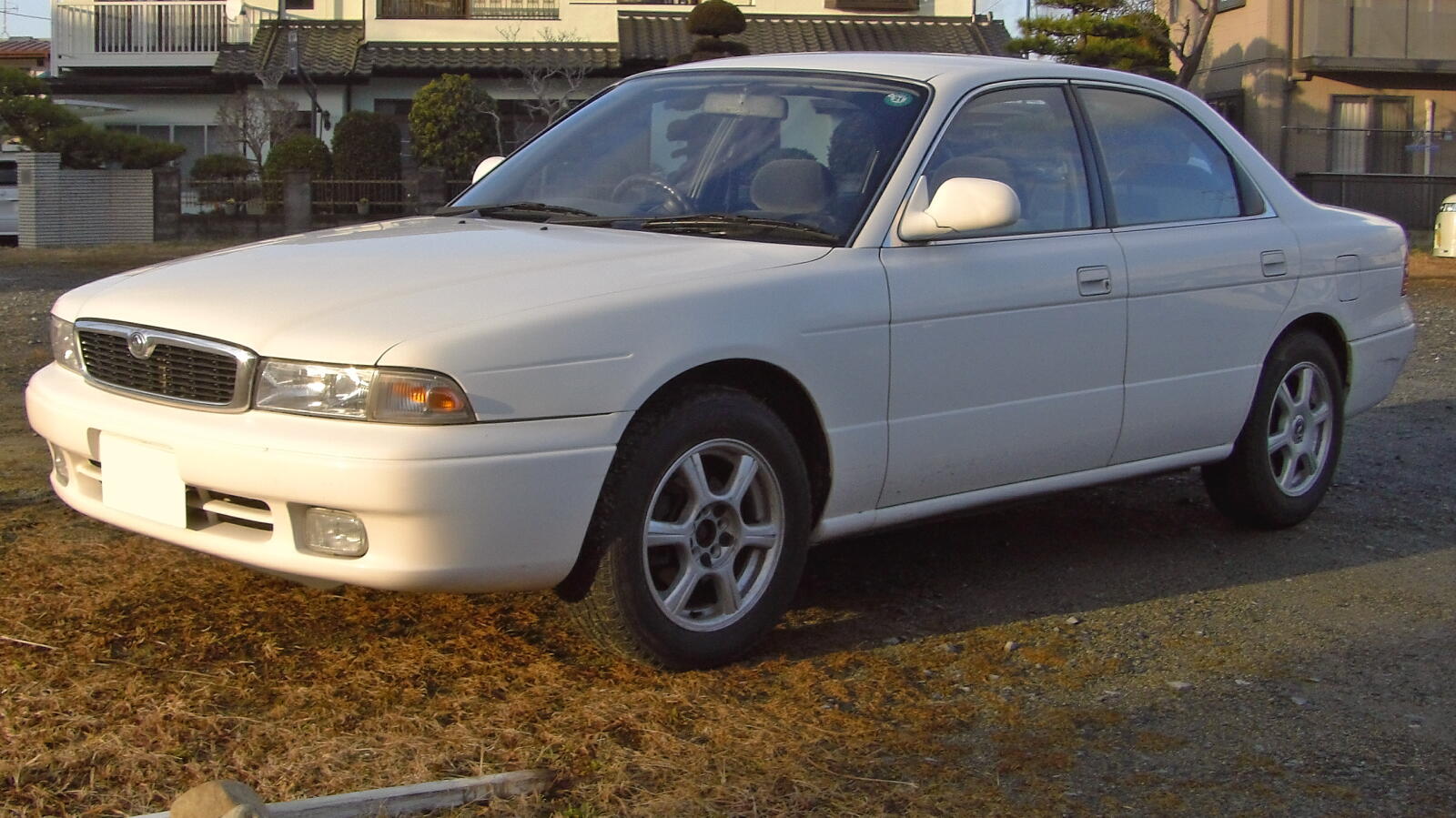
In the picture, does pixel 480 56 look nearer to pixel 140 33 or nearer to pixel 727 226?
pixel 140 33

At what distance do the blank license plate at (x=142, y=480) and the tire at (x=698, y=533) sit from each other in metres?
0.96

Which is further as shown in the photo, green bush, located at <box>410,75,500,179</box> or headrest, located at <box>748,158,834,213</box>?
green bush, located at <box>410,75,500,179</box>

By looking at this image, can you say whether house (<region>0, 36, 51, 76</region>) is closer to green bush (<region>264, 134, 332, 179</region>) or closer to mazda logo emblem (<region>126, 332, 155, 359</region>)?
green bush (<region>264, 134, 332, 179</region>)

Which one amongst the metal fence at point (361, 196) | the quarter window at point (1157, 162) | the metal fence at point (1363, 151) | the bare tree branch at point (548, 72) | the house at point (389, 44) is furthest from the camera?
the metal fence at point (1363, 151)

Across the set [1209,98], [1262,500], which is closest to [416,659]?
[1262,500]

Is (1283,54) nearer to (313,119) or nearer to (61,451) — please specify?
(313,119)

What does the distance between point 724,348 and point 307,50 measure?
28.2m

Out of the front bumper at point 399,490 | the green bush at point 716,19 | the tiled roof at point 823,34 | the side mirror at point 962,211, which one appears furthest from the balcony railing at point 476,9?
the front bumper at point 399,490

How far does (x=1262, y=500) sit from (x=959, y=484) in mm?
1661

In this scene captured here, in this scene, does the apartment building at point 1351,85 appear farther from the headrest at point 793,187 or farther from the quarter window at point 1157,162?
the headrest at point 793,187

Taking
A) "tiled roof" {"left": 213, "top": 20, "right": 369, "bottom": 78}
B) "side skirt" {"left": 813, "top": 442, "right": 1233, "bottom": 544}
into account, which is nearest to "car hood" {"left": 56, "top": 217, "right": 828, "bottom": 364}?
"side skirt" {"left": 813, "top": 442, "right": 1233, "bottom": 544}

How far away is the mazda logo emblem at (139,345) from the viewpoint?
3.90m

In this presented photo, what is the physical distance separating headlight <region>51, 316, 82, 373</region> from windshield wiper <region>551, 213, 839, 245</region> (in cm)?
140

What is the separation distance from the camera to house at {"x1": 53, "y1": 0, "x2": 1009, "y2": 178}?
30.0m
